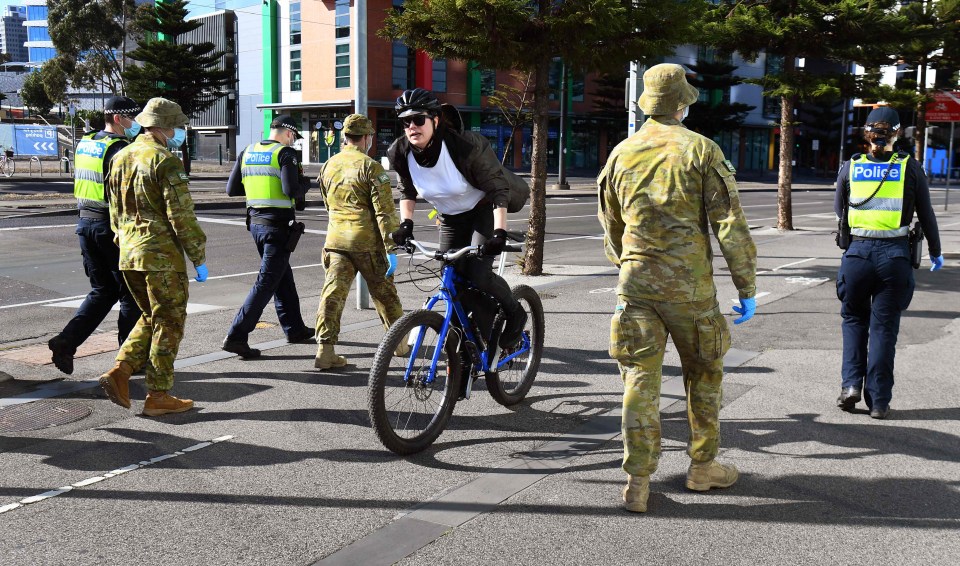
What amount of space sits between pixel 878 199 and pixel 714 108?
61.2 m

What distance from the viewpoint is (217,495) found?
4156 millimetres

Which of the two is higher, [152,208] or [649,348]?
[152,208]

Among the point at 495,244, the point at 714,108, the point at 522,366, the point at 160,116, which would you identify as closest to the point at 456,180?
the point at 495,244

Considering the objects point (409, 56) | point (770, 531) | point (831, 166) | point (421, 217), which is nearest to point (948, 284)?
point (770, 531)

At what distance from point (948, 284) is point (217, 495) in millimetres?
10400

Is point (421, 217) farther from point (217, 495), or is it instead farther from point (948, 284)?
point (217, 495)

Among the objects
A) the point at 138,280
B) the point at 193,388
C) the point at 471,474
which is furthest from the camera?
the point at 193,388

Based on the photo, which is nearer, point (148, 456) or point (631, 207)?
point (631, 207)

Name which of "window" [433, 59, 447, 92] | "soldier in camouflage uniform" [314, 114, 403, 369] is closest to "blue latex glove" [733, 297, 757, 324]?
"soldier in camouflage uniform" [314, 114, 403, 369]

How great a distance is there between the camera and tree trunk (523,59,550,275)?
451 inches

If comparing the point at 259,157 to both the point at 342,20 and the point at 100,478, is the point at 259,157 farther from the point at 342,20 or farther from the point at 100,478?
the point at 342,20

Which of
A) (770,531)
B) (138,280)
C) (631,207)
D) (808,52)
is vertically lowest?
(770,531)

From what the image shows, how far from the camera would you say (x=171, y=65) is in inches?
2324

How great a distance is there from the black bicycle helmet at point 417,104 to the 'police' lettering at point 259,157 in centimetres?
235
